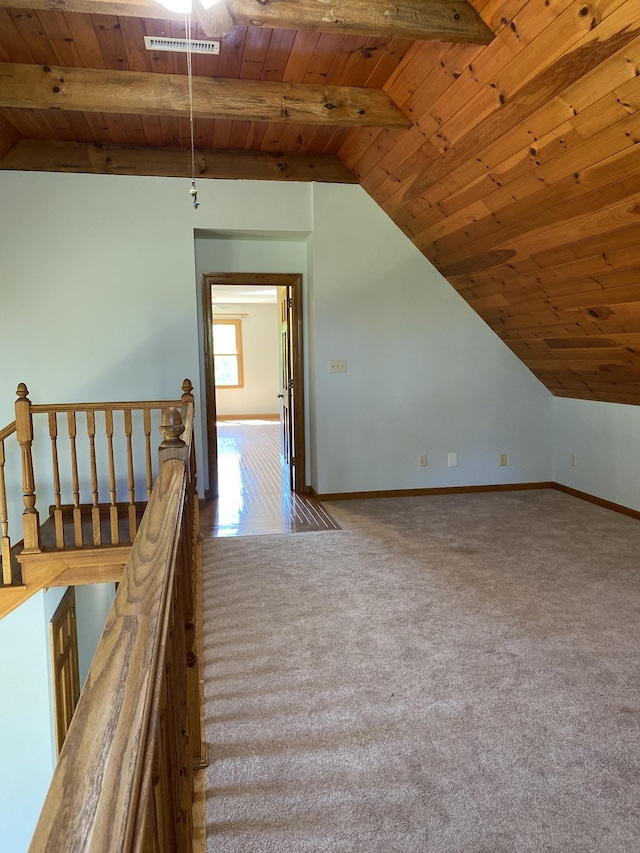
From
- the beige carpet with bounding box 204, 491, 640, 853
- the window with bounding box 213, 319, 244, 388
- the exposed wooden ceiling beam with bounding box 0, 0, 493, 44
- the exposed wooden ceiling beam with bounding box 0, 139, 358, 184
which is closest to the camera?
the beige carpet with bounding box 204, 491, 640, 853

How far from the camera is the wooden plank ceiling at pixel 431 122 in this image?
8.62 ft

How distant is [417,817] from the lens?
1712 millimetres

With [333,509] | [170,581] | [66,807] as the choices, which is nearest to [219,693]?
[170,581]

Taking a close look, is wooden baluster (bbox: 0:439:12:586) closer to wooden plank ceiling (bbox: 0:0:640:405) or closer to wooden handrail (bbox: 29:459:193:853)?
wooden plank ceiling (bbox: 0:0:640:405)

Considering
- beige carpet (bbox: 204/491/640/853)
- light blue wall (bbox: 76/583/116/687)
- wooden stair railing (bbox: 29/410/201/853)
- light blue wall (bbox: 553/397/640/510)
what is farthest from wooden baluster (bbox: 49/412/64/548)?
light blue wall (bbox: 553/397/640/510)

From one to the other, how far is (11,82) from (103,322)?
1834mm

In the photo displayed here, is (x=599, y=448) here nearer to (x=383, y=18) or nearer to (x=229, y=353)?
(x=383, y=18)

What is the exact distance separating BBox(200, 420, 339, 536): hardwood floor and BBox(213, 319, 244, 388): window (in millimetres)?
4029

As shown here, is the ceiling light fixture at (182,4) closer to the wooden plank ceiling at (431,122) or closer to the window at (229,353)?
the wooden plank ceiling at (431,122)

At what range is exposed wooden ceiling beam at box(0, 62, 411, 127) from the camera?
11.2ft

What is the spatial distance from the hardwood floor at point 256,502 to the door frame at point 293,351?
0.98ft

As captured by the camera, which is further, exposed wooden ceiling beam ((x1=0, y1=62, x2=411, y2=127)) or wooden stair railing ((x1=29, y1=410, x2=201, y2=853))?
exposed wooden ceiling beam ((x1=0, y1=62, x2=411, y2=127))

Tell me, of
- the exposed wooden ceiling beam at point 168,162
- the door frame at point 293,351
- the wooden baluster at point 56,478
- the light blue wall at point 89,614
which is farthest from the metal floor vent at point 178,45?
the light blue wall at point 89,614

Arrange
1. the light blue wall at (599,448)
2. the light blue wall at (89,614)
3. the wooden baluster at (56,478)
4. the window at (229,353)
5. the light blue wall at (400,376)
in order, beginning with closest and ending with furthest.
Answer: the wooden baluster at (56,478)
the light blue wall at (599,448)
the light blue wall at (89,614)
the light blue wall at (400,376)
the window at (229,353)
